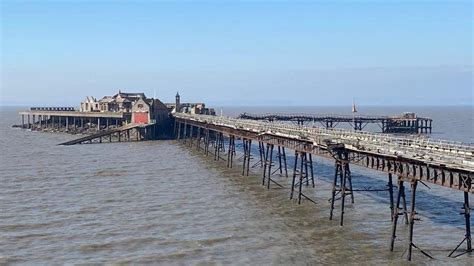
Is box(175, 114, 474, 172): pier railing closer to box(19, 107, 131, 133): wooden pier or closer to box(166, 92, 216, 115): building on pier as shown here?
box(19, 107, 131, 133): wooden pier

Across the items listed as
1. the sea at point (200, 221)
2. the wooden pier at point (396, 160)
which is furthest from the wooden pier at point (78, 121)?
the wooden pier at point (396, 160)

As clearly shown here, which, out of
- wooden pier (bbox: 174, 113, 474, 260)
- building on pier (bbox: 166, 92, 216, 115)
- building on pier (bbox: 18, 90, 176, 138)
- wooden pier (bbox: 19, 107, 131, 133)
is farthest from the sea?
building on pier (bbox: 166, 92, 216, 115)

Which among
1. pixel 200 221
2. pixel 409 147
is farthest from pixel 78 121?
pixel 409 147

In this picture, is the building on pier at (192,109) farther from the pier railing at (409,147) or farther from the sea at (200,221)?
the pier railing at (409,147)

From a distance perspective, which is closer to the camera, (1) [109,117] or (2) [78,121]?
(1) [109,117]

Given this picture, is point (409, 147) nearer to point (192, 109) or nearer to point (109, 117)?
point (109, 117)

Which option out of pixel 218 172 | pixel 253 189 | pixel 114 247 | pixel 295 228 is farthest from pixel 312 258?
pixel 218 172

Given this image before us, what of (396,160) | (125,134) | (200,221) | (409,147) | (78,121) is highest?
(409,147)

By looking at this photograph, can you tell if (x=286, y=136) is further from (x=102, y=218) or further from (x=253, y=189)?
(x=102, y=218)

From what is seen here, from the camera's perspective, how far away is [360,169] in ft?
205

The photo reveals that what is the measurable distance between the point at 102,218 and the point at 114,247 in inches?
295

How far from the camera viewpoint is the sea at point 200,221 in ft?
96.8

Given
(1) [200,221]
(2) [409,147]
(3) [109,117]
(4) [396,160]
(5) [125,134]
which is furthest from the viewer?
(3) [109,117]

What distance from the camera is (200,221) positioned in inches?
1465
